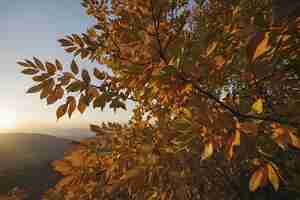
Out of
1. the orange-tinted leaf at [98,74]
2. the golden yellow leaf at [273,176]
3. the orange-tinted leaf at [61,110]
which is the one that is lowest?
the golden yellow leaf at [273,176]

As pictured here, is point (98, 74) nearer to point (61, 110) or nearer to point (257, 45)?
point (61, 110)

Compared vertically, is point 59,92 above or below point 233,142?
above

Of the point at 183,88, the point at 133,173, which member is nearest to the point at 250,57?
the point at 183,88

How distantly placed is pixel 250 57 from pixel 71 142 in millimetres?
1768

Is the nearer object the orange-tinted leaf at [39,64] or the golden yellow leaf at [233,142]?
the golden yellow leaf at [233,142]

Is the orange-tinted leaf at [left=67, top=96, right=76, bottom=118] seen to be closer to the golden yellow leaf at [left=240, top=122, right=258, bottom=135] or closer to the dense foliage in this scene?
the dense foliage

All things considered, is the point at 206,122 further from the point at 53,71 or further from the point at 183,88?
the point at 53,71

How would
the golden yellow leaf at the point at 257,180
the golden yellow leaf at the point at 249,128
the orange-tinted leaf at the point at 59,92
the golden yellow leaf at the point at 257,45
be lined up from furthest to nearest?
the orange-tinted leaf at the point at 59,92, the golden yellow leaf at the point at 257,180, the golden yellow leaf at the point at 249,128, the golden yellow leaf at the point at 257,45

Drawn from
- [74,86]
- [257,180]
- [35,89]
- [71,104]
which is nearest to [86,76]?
[74,86]

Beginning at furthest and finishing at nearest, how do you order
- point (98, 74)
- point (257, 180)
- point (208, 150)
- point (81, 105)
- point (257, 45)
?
point (98, 74) → point (81, 105) → point (257, 180) → point (208, 150) → point (257, 45)

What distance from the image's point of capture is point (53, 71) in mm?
1437

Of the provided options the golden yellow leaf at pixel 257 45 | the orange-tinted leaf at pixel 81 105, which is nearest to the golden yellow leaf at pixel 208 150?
the golden yellow leaf at pixel 257 45

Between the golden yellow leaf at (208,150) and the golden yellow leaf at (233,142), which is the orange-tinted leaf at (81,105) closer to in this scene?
the golden yellow leaf at (208,150)

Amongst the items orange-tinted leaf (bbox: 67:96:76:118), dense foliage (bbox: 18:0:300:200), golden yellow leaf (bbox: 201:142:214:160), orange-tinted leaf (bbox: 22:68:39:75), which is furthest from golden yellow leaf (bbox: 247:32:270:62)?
orange-tinted leaf (bbox: 22:68:39:75)
